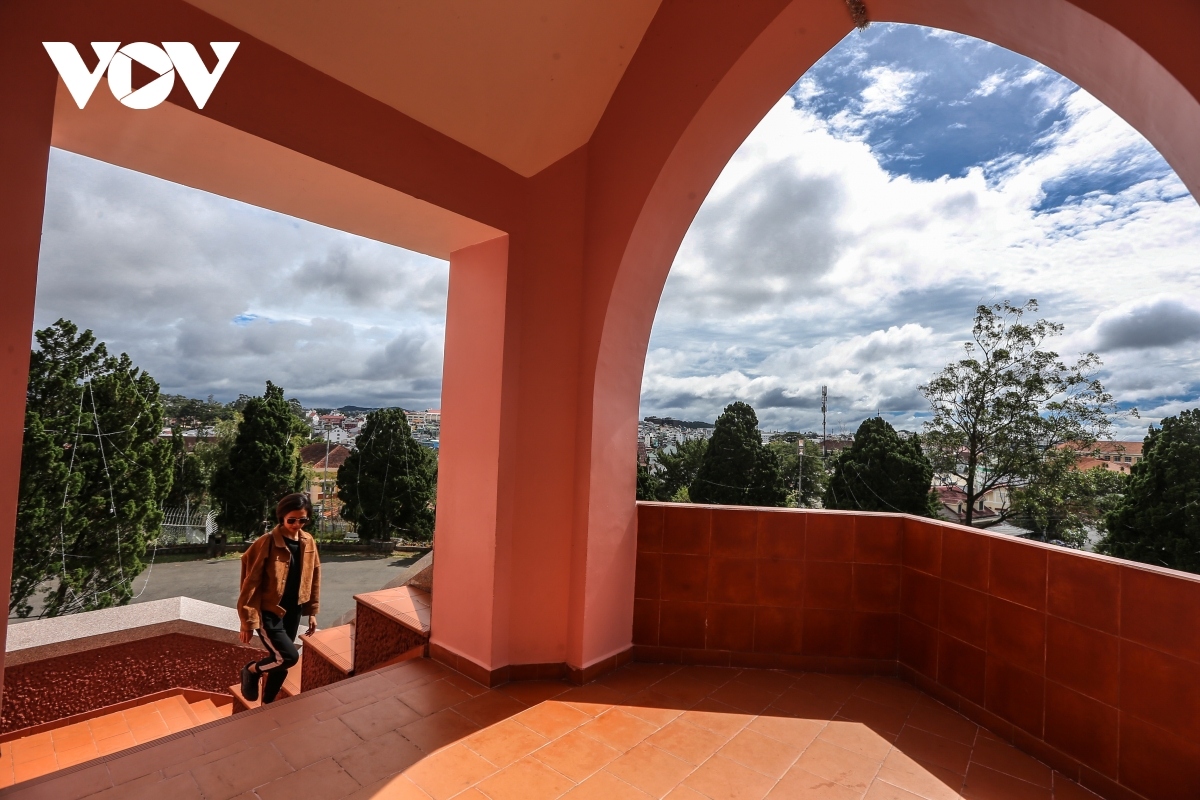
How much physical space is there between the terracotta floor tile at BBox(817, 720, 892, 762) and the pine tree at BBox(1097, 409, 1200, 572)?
387 inches

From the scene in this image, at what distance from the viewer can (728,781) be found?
1907 millimetres

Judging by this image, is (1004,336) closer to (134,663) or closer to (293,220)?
(293,220)

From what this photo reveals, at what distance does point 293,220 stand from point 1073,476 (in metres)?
13.4

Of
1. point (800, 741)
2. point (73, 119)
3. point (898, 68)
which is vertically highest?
point (898, 68)

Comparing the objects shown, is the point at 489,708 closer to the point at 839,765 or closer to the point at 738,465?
the point at 839,765

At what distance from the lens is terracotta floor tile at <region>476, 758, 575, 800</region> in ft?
5.91

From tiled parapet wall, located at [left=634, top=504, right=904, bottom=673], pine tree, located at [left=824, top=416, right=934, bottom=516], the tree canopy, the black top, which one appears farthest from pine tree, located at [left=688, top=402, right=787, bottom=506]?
the black top

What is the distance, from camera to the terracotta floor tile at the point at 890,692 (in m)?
2.53

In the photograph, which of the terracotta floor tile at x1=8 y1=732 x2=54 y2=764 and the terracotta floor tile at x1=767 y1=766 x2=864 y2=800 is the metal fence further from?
the terracotta floor tile at x1=767 y1=766 x2=864 y2=800

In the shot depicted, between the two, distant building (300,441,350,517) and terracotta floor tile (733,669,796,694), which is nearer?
Answer: terracotta floor tile (733,669,796,694)

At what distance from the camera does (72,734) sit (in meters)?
4.11

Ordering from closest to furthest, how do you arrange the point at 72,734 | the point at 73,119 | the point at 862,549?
the point at 73,119, the point at 862,549, the point at 72,734

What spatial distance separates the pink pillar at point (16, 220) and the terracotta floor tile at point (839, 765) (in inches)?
107

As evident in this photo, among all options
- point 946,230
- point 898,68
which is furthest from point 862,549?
point 946,230
